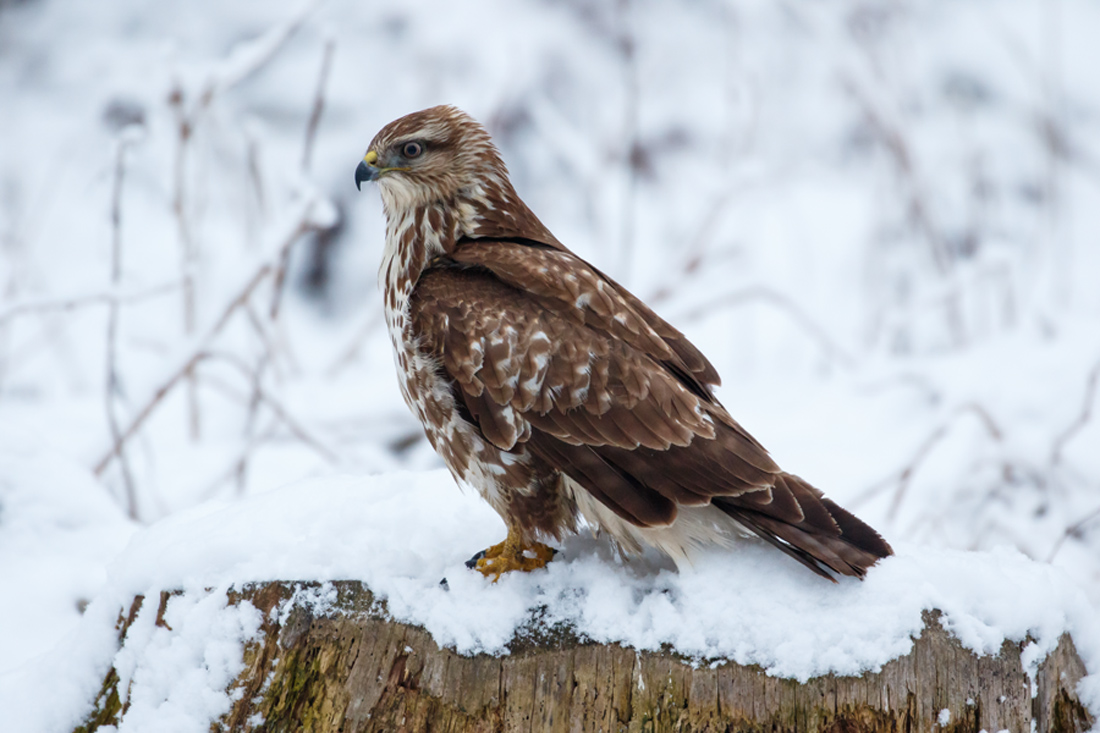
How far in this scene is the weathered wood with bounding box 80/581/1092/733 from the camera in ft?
6.98

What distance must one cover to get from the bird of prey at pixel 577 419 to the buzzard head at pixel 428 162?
235 millimetres

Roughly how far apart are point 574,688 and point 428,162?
1655 millimetres

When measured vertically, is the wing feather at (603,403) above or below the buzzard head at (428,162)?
below

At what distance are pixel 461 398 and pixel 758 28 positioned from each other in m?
8.63

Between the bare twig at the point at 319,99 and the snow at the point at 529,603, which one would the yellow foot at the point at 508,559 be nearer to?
the snow at the point at 529,603

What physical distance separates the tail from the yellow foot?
492mm

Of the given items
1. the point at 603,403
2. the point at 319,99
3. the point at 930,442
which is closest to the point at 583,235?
the point at 319,99

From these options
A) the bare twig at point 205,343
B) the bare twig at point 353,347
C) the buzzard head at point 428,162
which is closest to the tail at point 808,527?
the buzzard head at point 428,162

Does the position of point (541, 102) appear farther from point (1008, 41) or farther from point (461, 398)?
point (461, 398)

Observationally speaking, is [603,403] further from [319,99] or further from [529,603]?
[319,99]

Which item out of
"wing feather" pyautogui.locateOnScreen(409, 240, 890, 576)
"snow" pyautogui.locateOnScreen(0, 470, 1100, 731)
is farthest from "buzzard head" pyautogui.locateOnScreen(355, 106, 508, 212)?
"snow" pyautogui.locateOnScreen(0, 470, 1100, 731)

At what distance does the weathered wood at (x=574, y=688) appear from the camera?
6.98ft

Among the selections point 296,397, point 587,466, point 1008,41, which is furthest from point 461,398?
point 1008,41

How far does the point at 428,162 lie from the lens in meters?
3.03
